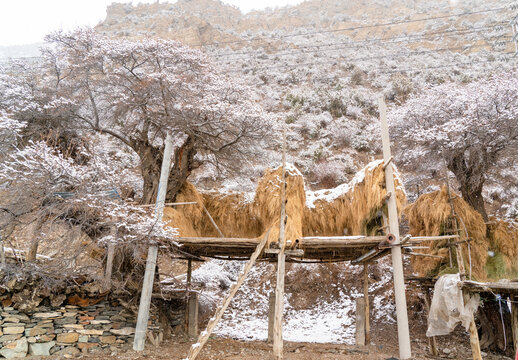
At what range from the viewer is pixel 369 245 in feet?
26.4

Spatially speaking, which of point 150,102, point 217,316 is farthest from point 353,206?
point 150,102

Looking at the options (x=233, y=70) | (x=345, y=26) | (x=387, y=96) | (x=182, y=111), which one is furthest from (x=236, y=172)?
(x=345, y=26)

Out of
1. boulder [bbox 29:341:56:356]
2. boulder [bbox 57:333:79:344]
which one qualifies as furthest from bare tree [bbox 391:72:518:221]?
boulder [bbox 29:341:56:356]

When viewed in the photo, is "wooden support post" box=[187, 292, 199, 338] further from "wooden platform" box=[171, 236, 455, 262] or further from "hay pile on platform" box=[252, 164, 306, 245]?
"hay pile on platform" box=[252, 164, 306, 245]

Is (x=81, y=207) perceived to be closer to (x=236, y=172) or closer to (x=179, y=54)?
(x=236, y=172)

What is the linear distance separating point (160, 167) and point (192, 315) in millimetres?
4038

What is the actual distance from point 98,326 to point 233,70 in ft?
83.1

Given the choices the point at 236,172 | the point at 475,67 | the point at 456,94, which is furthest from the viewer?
the point at 475,67

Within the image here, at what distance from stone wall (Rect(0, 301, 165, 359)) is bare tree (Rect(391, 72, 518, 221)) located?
976 centimetres

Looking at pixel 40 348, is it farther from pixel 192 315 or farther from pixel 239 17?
pixel 239 17

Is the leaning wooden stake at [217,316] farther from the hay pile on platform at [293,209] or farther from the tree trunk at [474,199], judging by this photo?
the tree trunk at [474,199]

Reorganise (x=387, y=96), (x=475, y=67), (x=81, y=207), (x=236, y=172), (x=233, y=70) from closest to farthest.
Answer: (x=81, y=207) < (x=236, y=172) < (x=387, y=96) < (x=475, y=67) < (x=233, y=70)

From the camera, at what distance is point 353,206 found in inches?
357

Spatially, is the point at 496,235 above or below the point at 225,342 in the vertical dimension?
above
